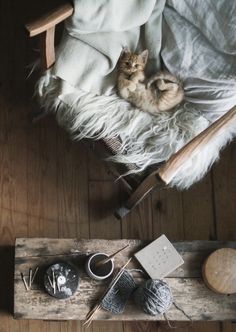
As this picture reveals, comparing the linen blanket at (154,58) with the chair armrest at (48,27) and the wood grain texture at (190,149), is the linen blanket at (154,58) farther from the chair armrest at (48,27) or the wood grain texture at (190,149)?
the wood grain texture at (190,149)

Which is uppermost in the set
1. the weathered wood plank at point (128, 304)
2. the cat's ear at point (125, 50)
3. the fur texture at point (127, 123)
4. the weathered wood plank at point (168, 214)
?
the cat's ear at point (125, 50)

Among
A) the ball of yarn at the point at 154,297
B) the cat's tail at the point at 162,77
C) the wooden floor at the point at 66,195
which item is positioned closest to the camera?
the ball of yarn at the point at 154,297

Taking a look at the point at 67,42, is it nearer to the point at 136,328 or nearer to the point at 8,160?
the point at 8,160

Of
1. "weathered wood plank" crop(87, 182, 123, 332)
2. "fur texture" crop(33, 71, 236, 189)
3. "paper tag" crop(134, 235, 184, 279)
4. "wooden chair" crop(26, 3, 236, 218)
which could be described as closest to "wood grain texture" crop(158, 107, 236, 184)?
"wooden chair" crop(26, 3, 236, 218)

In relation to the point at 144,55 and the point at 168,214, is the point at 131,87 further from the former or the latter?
the point at 168,214

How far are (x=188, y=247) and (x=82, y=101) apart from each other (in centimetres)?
44

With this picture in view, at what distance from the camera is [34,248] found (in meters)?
1.19

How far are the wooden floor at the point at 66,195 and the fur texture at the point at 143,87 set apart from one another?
1.15 feet

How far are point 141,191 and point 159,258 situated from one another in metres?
0.18

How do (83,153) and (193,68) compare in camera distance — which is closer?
(193,68)

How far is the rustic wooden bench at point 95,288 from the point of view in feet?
3.79

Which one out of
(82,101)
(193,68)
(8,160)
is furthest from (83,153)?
(193,68)

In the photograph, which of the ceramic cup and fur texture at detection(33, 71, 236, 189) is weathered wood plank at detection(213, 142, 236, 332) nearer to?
fur texture at detection(33, 71, 236, 189)

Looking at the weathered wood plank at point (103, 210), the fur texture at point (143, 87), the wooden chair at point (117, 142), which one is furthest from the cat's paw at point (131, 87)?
the weathered wood plank at point (103, 210)
